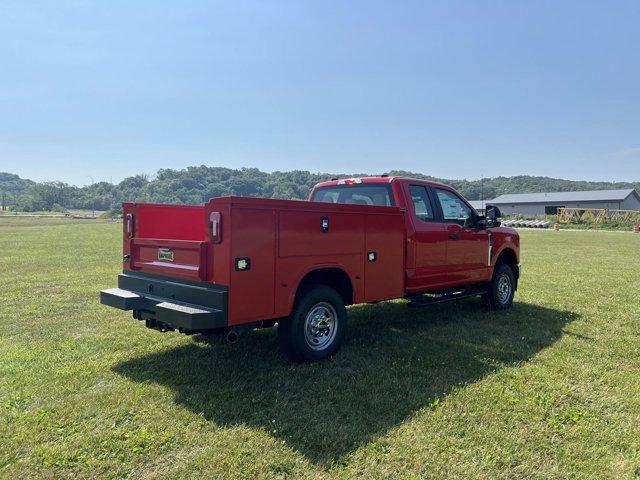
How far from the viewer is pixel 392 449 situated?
3.52 m

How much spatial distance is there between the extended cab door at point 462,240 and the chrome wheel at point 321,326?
96.9 inches

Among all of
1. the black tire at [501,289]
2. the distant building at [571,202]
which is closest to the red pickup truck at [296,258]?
the black tire at [501,289]

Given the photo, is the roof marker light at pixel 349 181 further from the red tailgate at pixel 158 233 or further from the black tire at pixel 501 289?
the black tire at pixel 501 289

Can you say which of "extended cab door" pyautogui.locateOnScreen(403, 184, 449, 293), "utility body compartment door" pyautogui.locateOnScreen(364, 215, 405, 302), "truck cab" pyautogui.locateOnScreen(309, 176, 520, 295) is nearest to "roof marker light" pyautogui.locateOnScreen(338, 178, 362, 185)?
"truck cab" pyautogui.locateOnScreen(309, 176, 520, 295)

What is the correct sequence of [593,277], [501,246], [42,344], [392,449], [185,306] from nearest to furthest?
[392,449] → [185,306] → [42,344] → [501,246] → [593,277]

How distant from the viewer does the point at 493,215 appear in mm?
7848

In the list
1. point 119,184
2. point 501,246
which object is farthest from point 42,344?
point 119,184

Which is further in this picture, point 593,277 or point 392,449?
point 593,277

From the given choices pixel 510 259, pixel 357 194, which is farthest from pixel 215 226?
pixel 510 259

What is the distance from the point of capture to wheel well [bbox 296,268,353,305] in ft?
17.1

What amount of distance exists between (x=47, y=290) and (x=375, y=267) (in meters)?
7.28

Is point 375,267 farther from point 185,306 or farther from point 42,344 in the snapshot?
point 42,344

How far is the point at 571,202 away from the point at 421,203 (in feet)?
304

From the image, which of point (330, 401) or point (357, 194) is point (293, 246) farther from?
point (357, 194)
